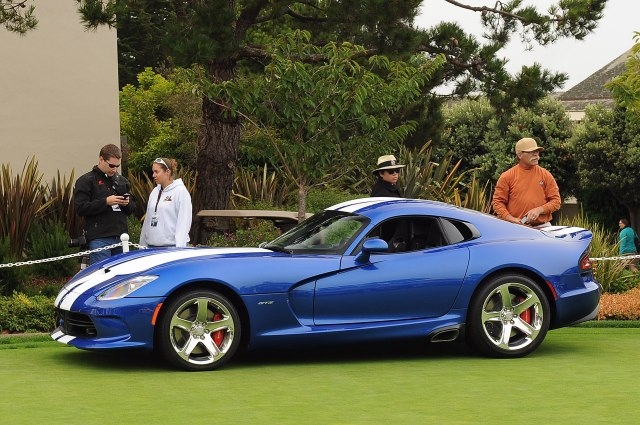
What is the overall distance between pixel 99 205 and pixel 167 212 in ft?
3.53

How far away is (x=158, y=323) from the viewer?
9.77m

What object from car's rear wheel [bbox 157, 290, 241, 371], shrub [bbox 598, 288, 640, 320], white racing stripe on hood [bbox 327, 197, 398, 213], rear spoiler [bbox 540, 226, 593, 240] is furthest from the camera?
shrub [bbox 598, 288, 640, 320]

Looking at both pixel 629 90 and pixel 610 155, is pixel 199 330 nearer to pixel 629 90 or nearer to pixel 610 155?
pixel 629 90

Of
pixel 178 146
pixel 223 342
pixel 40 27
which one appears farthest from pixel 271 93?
pixel 178 146

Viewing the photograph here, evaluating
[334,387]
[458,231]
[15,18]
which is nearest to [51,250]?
[15,18]

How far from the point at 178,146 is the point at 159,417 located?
25681 mm

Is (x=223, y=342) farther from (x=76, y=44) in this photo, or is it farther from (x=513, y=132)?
(x=513, y=132)

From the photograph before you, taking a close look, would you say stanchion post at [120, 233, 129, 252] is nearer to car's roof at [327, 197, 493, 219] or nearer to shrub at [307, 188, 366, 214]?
car's roof at [327, 197, 493, 219]

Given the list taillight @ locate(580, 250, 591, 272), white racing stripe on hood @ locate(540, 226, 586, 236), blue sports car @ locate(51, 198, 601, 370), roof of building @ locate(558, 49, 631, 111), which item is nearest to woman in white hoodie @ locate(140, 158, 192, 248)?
blue sports car @ locate(51, 198, 601, 370)

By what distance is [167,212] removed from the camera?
475 inches

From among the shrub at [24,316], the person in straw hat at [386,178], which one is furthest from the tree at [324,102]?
the shrub at [24,316]

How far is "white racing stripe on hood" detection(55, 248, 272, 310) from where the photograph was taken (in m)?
10.0

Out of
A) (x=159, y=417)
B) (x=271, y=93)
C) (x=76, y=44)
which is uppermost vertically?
(x=76, y=44)

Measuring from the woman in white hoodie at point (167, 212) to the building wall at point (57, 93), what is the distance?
7126 mm
